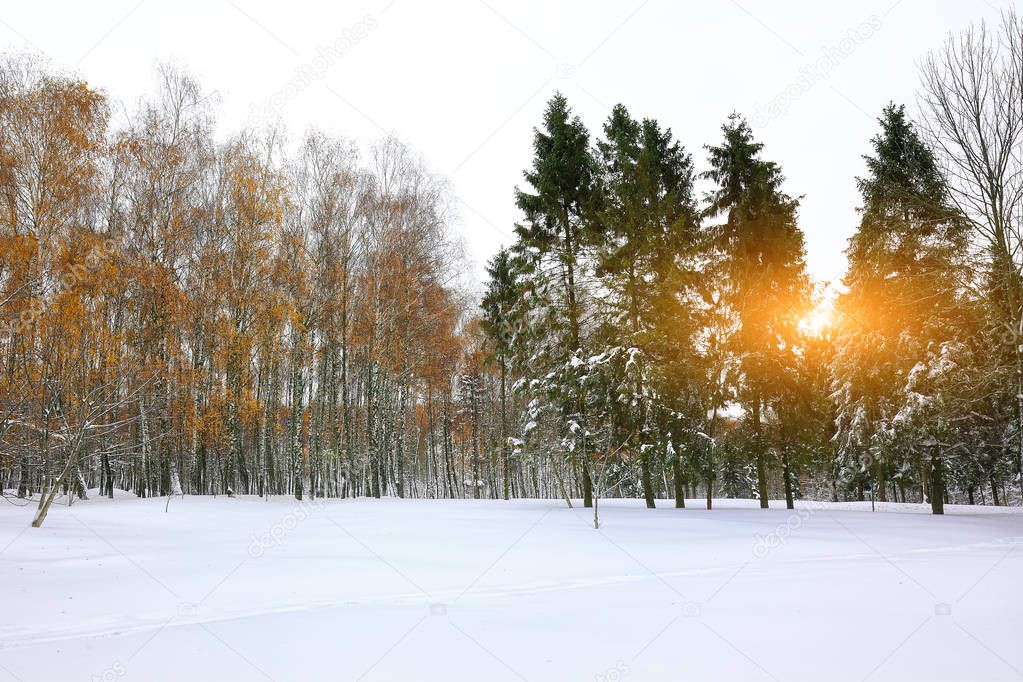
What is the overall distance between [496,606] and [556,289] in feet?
45.1

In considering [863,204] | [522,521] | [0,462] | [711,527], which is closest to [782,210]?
[863,204]

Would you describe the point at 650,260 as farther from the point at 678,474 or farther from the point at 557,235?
the point at 678,474

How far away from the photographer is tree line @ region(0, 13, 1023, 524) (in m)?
16.2

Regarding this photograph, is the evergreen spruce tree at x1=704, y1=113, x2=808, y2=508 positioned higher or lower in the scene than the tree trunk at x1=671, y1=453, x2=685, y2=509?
higher

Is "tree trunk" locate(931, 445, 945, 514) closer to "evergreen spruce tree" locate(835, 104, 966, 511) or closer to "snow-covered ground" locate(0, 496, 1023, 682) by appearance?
"evergreen spruce tree" locate(835, 104, 966, 511)

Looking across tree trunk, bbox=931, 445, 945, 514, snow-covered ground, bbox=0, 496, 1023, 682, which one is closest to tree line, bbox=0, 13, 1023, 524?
tree trunk, bbox=931, 445, 945, 514

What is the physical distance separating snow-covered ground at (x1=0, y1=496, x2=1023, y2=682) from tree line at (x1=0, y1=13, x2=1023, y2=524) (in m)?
5.45

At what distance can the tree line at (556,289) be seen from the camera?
53.1 ft

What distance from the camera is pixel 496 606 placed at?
5.88m

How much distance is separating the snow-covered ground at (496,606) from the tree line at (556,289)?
5448mm

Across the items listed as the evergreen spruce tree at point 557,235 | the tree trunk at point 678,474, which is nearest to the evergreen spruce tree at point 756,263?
the tree trunk at point 678,474

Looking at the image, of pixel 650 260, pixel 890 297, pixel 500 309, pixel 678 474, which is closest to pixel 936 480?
pixel 890 297

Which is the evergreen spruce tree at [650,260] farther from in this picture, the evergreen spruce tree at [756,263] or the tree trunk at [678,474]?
the evergreen spruce tree at [756,263]

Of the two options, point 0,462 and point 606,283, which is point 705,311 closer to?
point 606,283
